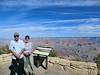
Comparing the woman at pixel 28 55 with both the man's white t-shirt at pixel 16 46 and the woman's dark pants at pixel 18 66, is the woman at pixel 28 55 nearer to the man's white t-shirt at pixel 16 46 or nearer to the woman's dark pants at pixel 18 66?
the woman's dark pants at pixel 18 66

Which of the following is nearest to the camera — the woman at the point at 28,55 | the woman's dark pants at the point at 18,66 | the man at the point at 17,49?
the man at the point at 17,49

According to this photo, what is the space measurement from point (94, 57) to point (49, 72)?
162 inches

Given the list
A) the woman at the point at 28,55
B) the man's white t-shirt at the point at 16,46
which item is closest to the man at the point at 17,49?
the man's white t-shirt at the point at 16,46

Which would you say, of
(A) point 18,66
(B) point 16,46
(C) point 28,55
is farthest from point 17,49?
(A) point 18,66

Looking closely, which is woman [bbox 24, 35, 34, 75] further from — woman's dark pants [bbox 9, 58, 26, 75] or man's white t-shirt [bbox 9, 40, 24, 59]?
man's white t-shirt [bbox 9, 40, 24, 59]

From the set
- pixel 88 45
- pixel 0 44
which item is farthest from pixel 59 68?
pixel 88 45

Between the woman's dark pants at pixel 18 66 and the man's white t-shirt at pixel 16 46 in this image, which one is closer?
the man's white t-shirt at pixel 16 46

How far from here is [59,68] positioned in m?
14.0

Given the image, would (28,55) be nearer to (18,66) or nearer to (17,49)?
(18,66)

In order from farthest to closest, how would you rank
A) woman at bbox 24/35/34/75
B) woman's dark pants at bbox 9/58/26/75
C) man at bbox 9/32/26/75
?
woman at bbox 24/35/34/75 → woman's dark pants at bbox 9/58/26/75 → man at bbox 9/32/26/75

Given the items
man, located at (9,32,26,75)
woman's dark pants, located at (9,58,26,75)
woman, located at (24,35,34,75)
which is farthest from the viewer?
woman, located at (24,35,34,75)

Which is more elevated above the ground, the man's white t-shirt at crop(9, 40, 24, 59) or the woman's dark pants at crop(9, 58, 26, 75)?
the man's white t-shirt at crop(9, 40, 24, 59)

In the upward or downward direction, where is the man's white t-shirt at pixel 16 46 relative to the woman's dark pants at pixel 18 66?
upward

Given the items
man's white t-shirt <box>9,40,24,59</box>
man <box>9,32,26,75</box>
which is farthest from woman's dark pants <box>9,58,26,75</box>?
man's white t-shirt <box>9,40,24,59</box>
